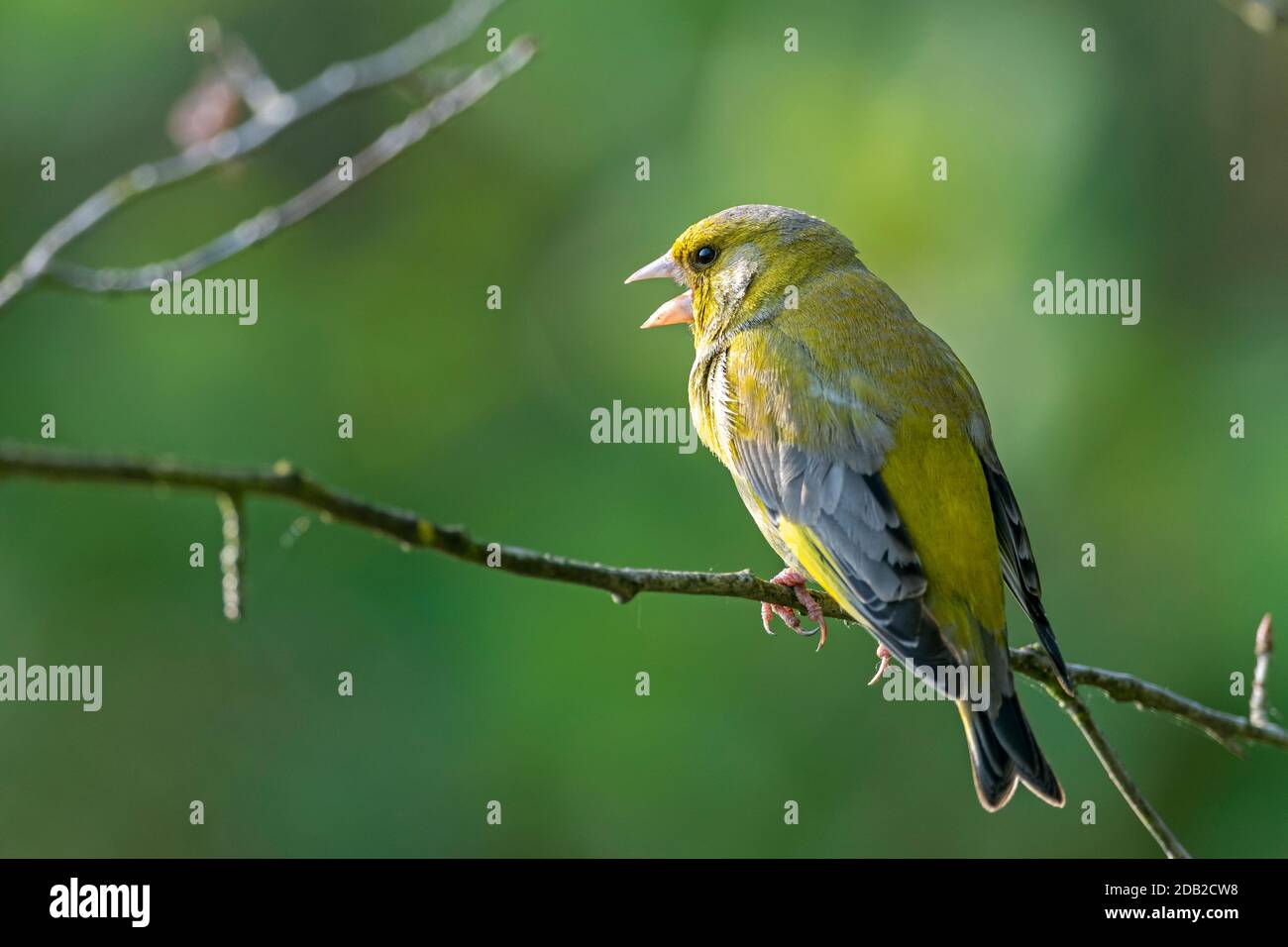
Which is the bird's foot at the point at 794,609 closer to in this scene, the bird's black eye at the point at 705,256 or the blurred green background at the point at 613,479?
the bird's black eye at the point at 705,256

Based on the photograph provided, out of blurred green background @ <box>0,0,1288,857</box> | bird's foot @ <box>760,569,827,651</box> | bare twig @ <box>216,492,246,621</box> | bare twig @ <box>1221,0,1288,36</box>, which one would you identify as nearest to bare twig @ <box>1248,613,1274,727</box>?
bird's foot @ <box>760,569,827,651</box>

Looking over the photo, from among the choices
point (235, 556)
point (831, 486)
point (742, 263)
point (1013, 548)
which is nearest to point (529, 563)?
Result: point (235, 556)

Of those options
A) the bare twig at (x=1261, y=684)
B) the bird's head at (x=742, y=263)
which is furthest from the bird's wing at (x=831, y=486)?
the bare twig at (x=1261, y=684)

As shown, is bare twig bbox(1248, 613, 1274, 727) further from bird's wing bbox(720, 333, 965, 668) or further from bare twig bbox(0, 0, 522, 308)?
bare twig bbox(0, 0, 522, 308)

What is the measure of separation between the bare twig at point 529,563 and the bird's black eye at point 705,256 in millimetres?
1455

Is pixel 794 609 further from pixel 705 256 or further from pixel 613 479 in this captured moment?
pixel 613 479

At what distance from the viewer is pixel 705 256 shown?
498cm

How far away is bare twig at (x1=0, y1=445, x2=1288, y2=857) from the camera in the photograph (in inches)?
63.7

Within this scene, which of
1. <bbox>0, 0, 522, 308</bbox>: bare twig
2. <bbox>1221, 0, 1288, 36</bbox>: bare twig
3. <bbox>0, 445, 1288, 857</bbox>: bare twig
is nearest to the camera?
<bbox>0, 445, 1288, 857</bbox>: bare twig

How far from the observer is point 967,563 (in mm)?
3814

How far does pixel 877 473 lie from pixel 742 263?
121cm

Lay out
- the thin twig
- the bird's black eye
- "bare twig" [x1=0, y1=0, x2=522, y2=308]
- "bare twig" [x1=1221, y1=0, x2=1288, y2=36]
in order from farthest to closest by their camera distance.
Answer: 1. the bird's black eye
2. the thin twig
3. "bare twig" [x1=1221, y1=0, x2=1288, y2=36]
4. "bare twig" [x1=0, y1=0, x2=522, y2=308]

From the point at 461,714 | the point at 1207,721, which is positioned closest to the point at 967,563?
the point at 1207,721

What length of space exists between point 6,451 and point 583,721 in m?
5.03
